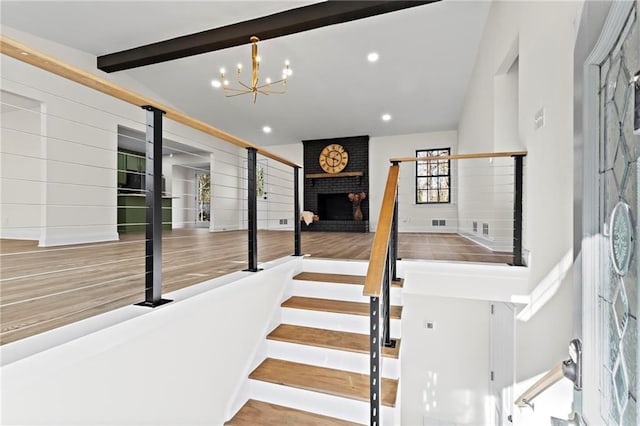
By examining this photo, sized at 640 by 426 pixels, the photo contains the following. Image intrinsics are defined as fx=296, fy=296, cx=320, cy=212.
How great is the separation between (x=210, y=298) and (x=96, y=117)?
15.7ft

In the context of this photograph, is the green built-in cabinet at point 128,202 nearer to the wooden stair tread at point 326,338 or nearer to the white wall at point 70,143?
the white wall at point 70,143

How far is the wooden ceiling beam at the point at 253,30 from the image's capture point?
3482 mm

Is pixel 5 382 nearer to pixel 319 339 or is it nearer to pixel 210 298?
pixel 210 298

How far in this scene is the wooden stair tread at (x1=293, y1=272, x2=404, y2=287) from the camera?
2.62m

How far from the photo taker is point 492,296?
8.08 feet

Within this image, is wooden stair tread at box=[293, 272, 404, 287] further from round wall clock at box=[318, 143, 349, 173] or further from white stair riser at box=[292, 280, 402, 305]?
round wall clock at box=[318, 143, 349, 173]

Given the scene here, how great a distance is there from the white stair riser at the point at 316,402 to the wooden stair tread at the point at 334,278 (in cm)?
93

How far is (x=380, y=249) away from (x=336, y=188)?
6.40 metres

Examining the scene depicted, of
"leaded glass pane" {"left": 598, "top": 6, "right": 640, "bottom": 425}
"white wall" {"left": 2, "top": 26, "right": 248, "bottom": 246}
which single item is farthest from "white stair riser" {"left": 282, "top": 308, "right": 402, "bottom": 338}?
"white wall" {"left": 2, "top": 26, "right": 248, "bottom": 246}

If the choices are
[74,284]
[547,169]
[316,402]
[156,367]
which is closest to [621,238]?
[547,169]

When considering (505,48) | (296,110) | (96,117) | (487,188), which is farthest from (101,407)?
(296,110)

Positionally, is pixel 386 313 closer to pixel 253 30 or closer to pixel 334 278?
pixel 334 278

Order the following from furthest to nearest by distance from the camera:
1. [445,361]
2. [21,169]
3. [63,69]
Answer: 1. [21,169]
2. [445,361]
3. [63,69]

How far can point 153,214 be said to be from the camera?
146 cm
